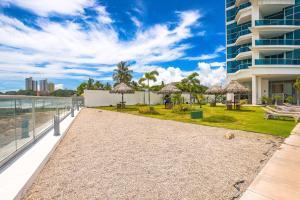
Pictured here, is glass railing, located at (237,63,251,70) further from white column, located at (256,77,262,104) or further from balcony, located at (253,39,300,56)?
white column, located at (256,77,262,104)

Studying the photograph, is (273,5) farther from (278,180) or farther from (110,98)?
(278,180)

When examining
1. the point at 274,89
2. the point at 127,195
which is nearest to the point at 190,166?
A: the point at 127,195

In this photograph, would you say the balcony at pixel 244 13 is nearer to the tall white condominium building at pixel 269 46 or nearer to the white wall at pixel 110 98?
the tall white condominium building at pixel 269 46

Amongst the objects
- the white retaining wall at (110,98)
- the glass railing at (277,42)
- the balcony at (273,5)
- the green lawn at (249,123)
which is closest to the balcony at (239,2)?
the balcony at (273,5)

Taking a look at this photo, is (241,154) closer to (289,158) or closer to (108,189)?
(289,158)

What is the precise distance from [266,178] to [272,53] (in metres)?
29.5

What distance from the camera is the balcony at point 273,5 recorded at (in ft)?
83.9

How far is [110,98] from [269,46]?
2513cm

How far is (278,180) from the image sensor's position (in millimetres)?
3770

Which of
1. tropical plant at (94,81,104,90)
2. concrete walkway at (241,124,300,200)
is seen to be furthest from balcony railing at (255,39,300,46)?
tropical plant at (94,81,104,90)

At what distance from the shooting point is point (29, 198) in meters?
3.25

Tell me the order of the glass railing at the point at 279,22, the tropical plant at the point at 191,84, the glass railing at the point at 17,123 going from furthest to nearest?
the tropical plant at the point at 191,84
the glass railing at the point at 279,22
the glass railing at the point at 17,123

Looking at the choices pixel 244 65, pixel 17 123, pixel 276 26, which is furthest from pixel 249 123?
pixel 276 26

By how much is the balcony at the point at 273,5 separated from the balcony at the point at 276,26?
2134 millimetres
